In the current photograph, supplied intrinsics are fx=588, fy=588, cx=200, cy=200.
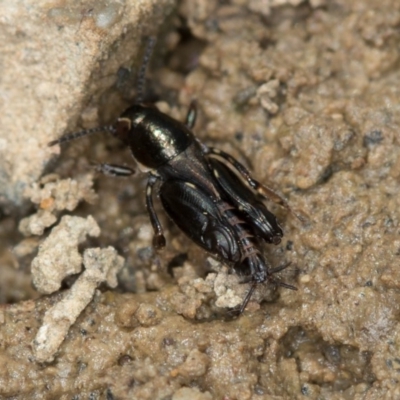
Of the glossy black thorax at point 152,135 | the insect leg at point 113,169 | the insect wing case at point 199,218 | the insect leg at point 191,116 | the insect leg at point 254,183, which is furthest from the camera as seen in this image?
the insect leg at point 191,116

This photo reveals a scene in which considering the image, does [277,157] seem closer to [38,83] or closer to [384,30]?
[384,30]

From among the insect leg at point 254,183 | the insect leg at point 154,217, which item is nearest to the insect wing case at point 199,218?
the insect leg at point 154,217

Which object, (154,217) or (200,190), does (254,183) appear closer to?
(200,190)

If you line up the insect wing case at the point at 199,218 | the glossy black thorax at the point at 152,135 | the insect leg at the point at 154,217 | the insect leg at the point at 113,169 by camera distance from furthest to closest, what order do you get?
1. the insect leg at the point at 113,169
2. the glossy black thorax at the point at 152,135
3. the insect leg at the point at 154,217
4. the insect wing case at the point at 199,218

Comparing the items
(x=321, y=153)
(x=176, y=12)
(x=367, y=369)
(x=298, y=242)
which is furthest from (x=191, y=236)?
(x=176, y=12)

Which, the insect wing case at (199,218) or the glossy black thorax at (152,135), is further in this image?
the glossy black thorax at (152,135)

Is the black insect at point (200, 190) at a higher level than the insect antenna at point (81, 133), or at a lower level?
lower

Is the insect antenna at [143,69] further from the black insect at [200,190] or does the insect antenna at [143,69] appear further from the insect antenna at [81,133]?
the insect antenna at [81,133]

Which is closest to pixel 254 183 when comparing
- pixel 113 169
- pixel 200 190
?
pixel 200 190
